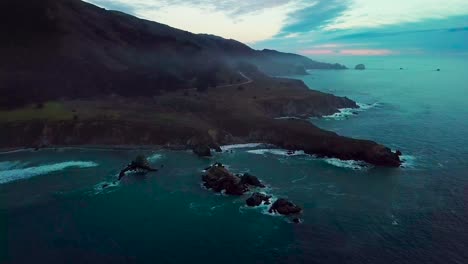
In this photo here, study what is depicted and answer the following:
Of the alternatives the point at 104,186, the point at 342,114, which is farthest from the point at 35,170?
the point at 342,114

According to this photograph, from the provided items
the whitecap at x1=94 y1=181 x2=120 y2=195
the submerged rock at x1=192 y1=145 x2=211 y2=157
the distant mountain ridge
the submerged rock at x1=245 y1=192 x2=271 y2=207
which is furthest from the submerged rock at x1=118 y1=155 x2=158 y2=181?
the distant mountain ridge

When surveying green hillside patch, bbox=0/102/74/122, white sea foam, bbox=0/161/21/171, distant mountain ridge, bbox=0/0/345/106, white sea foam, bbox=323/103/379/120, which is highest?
distant mountain ridge, bbox=0/0/345/106

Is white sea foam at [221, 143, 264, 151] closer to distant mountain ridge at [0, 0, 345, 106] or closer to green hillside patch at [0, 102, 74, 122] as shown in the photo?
green hillside patch at [0, 102, 74, 122]

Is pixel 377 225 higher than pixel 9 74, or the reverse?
pixel 9 74

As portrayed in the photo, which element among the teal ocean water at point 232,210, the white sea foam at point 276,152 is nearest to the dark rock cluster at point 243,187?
the teal ocean water at point 232,210

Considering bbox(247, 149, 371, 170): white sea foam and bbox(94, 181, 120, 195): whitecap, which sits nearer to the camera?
bbox(94, 181, 120, 195): whitecap

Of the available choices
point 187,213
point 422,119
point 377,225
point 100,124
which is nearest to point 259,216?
point 187,213

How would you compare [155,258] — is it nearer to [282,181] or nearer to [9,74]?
[282,181]
